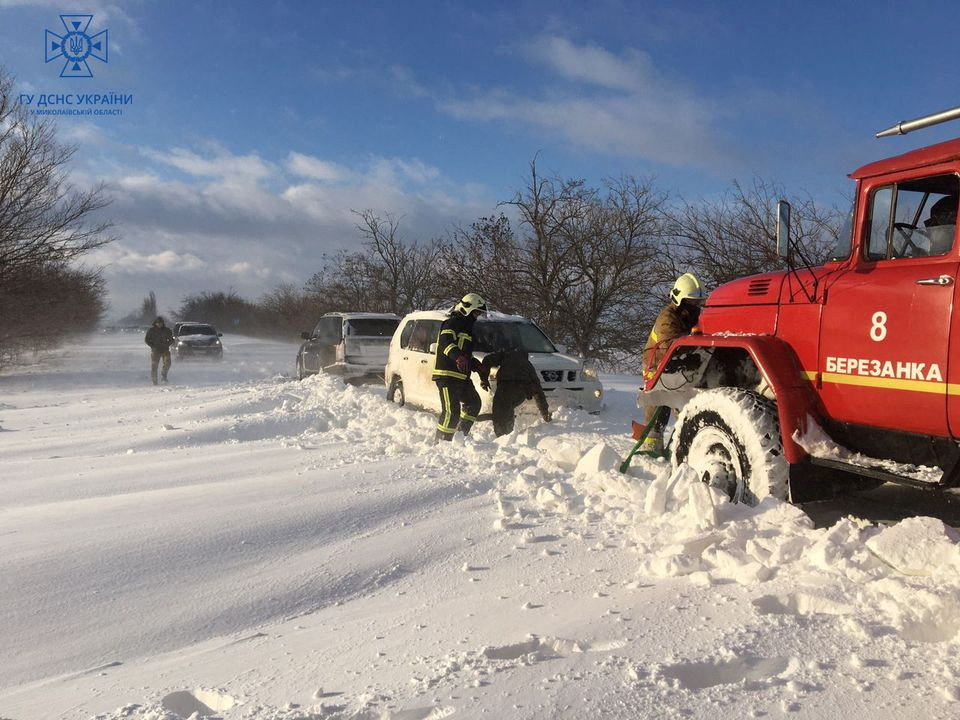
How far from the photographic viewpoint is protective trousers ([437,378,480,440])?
7.69 metres

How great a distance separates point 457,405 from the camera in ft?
25.6

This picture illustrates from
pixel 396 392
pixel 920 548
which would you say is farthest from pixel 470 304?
pixel 920 548

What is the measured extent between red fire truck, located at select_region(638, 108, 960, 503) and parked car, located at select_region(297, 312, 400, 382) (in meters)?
9.94

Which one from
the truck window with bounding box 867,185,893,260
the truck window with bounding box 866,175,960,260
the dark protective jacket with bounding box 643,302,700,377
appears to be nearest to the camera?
the truck window with bounding box 866,175,960,260

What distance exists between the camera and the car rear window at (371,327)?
579 inches

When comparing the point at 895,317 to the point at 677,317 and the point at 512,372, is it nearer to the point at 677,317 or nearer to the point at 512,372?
the point at 677,317

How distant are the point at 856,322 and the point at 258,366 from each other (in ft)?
83.4

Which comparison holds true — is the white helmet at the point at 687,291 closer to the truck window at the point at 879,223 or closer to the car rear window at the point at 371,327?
the truck window at the point at 879,223

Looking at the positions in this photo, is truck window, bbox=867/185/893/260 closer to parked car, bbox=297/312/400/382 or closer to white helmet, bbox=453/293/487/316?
white helmet, bbox=453/293/487/316

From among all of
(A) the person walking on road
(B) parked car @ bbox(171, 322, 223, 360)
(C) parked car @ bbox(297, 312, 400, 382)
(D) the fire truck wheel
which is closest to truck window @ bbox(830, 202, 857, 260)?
(D) the fire truck wheel

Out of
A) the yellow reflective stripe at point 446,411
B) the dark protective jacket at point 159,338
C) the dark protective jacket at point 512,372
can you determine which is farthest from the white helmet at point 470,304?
the dark protective jacket at point 159,338

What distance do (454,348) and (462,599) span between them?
4.66 m

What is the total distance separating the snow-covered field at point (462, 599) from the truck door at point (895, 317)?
0.68 m

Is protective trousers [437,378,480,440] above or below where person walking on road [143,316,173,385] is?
below
